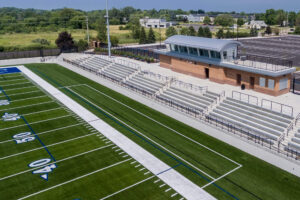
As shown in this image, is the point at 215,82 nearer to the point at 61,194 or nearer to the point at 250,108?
the point at 250,108

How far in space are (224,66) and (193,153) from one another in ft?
48.2

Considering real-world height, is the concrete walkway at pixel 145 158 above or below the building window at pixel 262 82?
below

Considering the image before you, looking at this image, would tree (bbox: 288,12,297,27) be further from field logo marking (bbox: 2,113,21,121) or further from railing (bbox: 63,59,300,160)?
field logo marking (bbox: 2,113,21,121)

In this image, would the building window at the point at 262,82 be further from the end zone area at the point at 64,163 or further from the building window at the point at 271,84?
the end zone area at the point at 64,163

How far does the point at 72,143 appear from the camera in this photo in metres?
23.0

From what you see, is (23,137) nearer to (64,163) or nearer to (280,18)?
(64,163)

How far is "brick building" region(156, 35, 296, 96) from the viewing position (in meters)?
28.8

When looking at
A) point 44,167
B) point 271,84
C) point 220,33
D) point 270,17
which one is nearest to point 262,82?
→ point 271,84

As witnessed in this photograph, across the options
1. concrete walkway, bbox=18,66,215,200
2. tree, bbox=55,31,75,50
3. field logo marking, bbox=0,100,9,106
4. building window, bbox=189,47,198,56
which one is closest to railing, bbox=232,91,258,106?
building window, bbox=189,47,198,56

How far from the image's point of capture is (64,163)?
20.0 meters

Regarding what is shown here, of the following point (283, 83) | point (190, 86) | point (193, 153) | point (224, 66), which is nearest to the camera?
point (193, 153)

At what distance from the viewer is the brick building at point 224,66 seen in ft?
Result: 94.4

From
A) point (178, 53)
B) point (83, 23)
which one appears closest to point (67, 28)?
point (83, 23)

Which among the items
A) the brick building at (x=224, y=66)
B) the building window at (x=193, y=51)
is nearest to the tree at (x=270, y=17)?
the brick building at (x=224, y=66)
